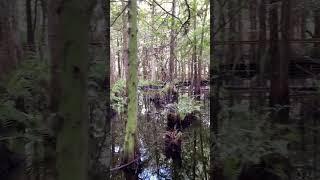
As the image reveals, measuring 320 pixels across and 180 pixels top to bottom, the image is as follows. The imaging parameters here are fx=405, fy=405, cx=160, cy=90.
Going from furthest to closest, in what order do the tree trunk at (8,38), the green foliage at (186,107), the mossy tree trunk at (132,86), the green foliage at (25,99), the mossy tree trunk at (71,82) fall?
1. the green foliage at (186,107)
2. the mossy tree trunk at (132,86)
3. the tree trunk at (8,38)
4. the green foliage at (25,99)
5. the mossy tree trunk at (71,82)

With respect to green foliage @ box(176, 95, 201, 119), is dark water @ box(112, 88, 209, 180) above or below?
below

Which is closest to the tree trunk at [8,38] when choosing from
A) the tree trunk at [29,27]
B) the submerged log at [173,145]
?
the tree trunk at [29,27]

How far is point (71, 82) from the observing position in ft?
5.04

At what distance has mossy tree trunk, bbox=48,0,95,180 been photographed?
1530 millimetres

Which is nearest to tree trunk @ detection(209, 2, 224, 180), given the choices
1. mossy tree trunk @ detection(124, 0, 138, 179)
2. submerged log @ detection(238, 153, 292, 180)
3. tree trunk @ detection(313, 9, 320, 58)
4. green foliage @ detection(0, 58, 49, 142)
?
submerged log @ detection(238, 153, 292, 180)

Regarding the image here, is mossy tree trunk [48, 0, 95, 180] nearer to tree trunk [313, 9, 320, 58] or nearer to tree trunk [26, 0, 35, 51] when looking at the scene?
tree trunk [26, 0, 35, 51]

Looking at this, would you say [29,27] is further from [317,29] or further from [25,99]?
[317,29]

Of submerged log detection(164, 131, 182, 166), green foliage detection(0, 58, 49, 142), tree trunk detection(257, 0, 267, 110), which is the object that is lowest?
submerged log detection(164, 131, 182, 166)

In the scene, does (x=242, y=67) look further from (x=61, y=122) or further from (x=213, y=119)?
(x=61, y=122)

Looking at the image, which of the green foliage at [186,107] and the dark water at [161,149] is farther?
the green foliage at [186,107]

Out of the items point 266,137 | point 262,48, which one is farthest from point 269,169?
point 262,48

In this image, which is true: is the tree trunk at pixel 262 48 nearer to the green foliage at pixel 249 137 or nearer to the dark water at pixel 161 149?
the green foliage at pixel 249 137

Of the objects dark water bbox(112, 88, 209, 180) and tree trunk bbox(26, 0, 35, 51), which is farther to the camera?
dark water bbox(112, 88, 209, 180)

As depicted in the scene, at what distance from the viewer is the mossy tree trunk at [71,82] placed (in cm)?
153
